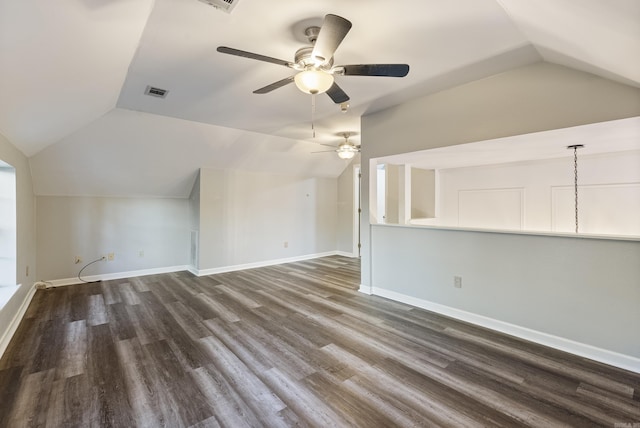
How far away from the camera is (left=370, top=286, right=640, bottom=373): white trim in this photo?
2301 mm

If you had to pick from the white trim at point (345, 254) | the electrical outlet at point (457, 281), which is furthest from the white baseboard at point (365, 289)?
the white trim at point (345, 254)

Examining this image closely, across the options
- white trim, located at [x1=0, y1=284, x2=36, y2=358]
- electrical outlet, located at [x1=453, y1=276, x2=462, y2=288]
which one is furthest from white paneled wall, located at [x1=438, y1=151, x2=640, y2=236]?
white trim, located at [x1=0, y1=284, x2=36, y2=358]

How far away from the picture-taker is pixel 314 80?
6.66ft

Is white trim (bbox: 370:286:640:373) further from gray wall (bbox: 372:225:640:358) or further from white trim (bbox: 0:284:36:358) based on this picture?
white trim (bbox: 0:284:36:358)

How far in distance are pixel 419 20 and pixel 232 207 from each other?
4.51 metres

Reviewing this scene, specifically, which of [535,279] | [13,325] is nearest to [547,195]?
[535,279]

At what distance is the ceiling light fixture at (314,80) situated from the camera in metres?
2.02

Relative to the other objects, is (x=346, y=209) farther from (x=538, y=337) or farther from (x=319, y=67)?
(x=319, y=67)

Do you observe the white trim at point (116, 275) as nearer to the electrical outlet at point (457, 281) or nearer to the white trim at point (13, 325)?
the white trim at point (13, 325)

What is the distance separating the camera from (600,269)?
2.43 metres

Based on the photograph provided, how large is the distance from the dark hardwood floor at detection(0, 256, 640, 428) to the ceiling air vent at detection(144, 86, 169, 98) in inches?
98.4

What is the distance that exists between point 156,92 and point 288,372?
3.09 meters

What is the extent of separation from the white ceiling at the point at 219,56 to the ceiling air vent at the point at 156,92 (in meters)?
0.07

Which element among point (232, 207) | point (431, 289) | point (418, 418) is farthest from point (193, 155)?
point (418, 418)
